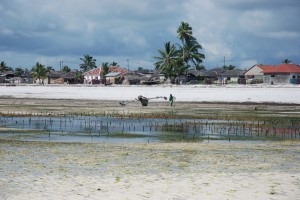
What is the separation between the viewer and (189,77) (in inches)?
5138

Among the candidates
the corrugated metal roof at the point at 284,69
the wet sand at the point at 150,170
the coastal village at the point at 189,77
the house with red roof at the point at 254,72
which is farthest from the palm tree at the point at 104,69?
the wet sand at the point at 150,170

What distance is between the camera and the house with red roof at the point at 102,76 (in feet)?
476

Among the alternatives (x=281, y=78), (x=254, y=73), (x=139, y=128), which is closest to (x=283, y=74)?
(x=281, y=78)

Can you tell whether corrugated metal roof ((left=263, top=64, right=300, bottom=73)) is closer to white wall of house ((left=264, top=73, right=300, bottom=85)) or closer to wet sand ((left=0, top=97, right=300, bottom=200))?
white wall of house ((left=264, top=73, right=300, bottom=85))

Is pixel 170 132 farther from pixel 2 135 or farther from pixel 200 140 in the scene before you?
pixel 2 135

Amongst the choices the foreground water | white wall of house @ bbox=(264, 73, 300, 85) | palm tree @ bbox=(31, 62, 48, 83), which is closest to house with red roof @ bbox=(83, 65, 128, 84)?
palm tree @ bbox=(31, 62, 48, 83)

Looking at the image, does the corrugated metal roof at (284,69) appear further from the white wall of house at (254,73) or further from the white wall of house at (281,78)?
the white wall of house at (254,73)

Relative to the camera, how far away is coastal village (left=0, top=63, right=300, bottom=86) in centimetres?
10719

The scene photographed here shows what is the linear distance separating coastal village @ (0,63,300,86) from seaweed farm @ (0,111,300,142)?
218 ft

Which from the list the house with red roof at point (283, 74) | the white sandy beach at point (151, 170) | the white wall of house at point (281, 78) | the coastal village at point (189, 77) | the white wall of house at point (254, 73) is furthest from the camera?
the white wall of house at point (254, 73)

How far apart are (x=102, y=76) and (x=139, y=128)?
124124 millimetres

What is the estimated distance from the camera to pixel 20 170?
1698 centimetres

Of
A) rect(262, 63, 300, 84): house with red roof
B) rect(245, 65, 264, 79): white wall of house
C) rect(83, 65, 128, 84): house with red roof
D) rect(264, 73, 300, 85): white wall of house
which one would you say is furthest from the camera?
rect(83, 65, 128, 84): house with red roof

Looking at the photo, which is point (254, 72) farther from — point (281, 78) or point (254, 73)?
point (281, 78)
